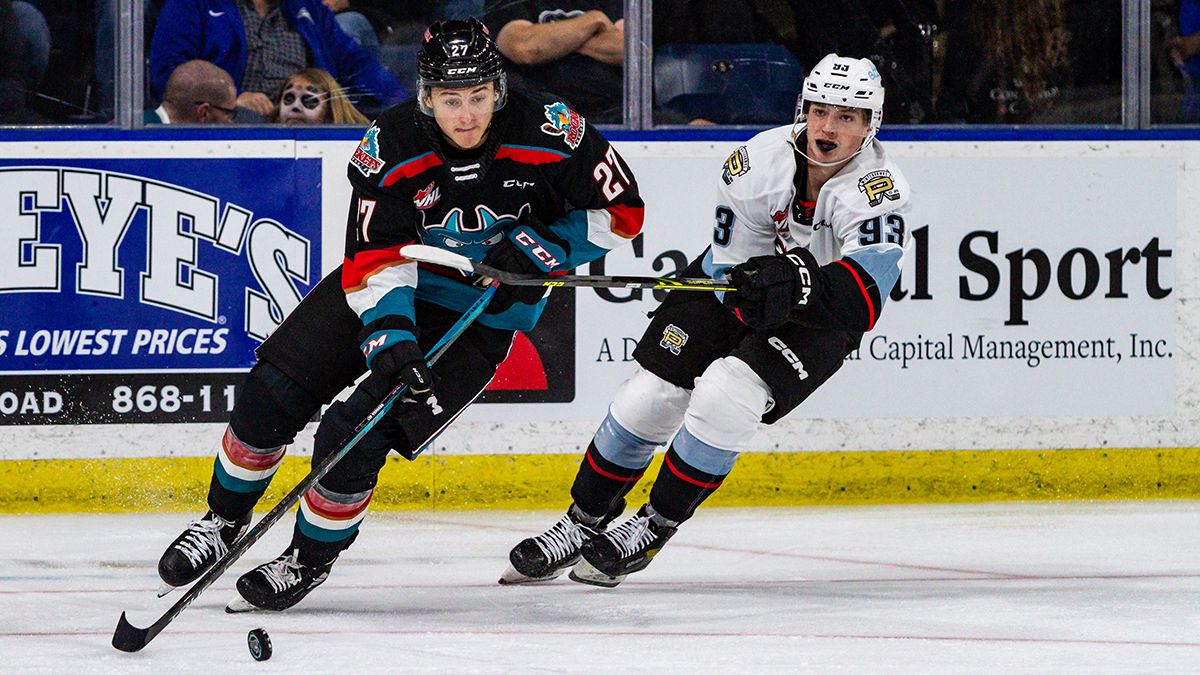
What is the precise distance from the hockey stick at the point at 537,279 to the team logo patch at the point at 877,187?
0.31 m

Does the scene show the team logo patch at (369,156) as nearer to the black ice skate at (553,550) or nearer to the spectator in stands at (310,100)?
the black ice skate at (553,550)

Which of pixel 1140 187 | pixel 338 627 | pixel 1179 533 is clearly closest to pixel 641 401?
pixel 338 627

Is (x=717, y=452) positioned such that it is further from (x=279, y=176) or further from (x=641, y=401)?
(x=279, y=176)

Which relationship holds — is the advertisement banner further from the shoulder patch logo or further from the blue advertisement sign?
the shoulder patch logo

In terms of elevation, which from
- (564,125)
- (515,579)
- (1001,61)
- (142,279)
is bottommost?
(515,579)

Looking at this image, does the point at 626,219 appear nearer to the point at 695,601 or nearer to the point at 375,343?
the point at 375,343

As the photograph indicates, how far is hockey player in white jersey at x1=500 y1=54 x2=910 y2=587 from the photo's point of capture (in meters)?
3.27

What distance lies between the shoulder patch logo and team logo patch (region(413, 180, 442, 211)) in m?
0.59

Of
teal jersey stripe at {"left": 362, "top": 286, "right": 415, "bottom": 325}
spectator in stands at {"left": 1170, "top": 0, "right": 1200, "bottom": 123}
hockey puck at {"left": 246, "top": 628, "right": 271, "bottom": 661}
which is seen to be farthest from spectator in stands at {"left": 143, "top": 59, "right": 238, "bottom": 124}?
spectator in stands at {"left": 1170, "top": 0, "right": 1200, "bottom": 123}

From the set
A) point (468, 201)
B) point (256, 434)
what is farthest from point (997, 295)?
point (256, 434)

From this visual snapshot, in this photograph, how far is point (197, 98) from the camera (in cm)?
480

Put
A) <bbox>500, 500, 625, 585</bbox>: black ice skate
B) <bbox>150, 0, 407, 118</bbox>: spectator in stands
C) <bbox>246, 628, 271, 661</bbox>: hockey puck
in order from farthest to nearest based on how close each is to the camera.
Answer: <bbox>150, 0, 407, 118</bbox>: spectator in stands
<bbox>500, 500, 625, 585</bbox>: black ice skate
<bbox>246, 628, 271, 661</bbox>: hockey puck

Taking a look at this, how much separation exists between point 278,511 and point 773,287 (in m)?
0.93

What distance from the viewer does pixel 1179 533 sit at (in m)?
4.25
